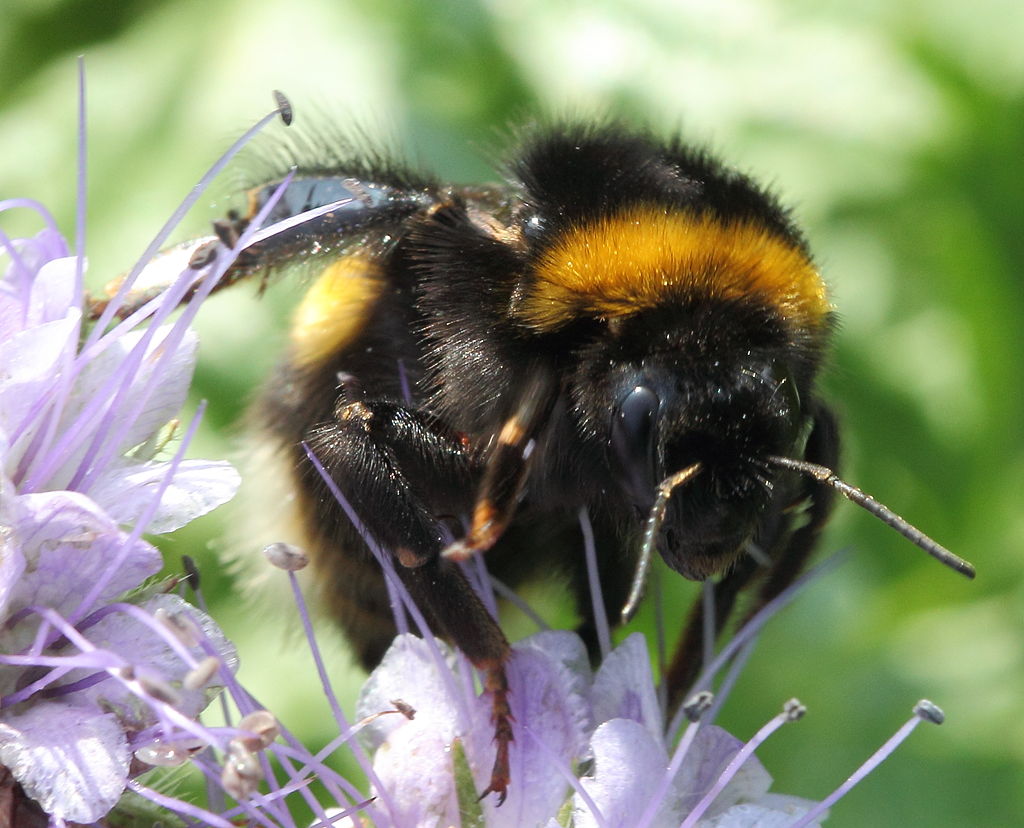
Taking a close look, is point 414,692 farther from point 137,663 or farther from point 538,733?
point 137,663

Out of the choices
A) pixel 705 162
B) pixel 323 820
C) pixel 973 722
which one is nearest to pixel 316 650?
pixel 323 820

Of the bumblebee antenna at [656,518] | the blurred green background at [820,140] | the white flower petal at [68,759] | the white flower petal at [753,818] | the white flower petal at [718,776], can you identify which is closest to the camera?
the white flower petal at [68,759]

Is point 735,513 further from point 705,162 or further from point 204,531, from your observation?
point 204,531

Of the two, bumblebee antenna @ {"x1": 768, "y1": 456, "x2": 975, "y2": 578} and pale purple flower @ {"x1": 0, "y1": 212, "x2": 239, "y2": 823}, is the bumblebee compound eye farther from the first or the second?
pale purple flower @ {"x1": 0, "y1": 212, "x2": 239, "y2": 823}

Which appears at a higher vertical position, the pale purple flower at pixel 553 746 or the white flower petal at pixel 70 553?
the white flower petal at pixel 70 553

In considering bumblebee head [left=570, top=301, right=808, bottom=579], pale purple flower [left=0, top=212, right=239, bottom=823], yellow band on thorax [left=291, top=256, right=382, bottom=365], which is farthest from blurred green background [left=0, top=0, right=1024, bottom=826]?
bumblebee head [left=570, top=301, right=808, bottom=579]

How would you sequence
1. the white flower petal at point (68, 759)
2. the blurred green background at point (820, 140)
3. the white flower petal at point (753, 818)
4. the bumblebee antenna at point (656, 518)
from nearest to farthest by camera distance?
the white flower petal at point (68, 759)
the bumblebee antenna at point (656, 518)
the white flower petal at point (753, 818)
the blurred green background at point (820, 140)

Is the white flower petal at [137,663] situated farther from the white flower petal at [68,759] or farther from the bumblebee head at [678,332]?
the bumblebee head at [678,332]

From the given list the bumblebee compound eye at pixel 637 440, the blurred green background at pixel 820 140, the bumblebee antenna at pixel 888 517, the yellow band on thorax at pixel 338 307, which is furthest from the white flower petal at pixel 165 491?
the blurred green background at pixel 820 140

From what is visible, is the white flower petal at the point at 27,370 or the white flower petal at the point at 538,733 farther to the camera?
the white flower petal at the point at 538,733
